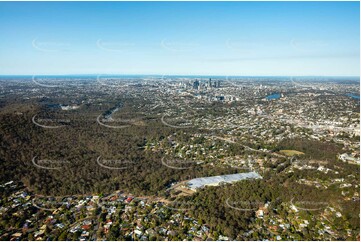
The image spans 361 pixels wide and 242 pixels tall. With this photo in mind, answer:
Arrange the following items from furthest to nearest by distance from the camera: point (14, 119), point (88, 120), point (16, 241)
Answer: point (88, 120), point (14, 119), point (16, 241)

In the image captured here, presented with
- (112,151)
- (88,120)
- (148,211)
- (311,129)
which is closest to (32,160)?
(112,151)

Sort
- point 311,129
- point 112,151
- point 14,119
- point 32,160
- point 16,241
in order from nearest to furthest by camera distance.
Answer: point 16,241
point 32,160
point 112,151
point 14,119
point 311,129

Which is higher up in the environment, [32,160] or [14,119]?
[14,119]

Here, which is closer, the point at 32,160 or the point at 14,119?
the point at 32,160

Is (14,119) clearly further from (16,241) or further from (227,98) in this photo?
(227,98)

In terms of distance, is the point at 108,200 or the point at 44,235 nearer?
the point at 44,235

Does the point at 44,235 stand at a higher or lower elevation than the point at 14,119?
lower

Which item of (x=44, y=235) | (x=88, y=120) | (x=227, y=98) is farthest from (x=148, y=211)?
(x=227, y=98)

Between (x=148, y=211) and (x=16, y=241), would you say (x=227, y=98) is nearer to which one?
(x=148, y=211)

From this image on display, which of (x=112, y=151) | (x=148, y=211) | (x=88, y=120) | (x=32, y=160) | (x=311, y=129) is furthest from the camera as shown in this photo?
(x=88, y=120)
